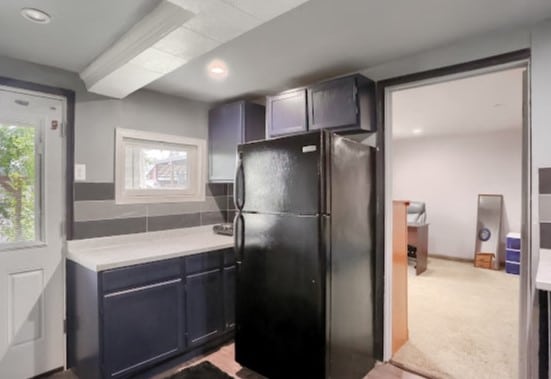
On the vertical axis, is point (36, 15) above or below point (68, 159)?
above

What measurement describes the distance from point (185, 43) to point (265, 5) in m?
0.56

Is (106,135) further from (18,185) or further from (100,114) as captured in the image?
(18,185)

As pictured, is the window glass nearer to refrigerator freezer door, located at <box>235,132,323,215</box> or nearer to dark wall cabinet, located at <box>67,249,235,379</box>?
dark wall cabinet, located at <box>67,249,235,379</box>

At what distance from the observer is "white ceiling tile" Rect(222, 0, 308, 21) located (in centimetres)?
128

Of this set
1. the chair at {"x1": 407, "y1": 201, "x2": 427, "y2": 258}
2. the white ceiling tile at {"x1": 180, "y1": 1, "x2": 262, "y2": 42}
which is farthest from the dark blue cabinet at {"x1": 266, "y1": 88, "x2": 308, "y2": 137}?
the chair at {"x1": 407, "y1": 201, "x2": 427, "y2": 258}

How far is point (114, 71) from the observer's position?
2025mm

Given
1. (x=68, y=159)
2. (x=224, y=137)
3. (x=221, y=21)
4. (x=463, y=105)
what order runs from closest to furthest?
(x=221, y=21), (x=68, y=159), (x=224, y=137), (x=463, y=105)

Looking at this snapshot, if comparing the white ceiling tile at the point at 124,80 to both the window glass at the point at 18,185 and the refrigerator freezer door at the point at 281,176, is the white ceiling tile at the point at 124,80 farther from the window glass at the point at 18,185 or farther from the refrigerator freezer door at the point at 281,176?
the refrigerator freezer door at the point at 281,176

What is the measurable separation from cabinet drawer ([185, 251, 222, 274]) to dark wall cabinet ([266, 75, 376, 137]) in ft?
3.90

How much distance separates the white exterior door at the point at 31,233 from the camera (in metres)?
2.11

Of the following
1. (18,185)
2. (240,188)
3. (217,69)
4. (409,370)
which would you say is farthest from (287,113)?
(409,370)

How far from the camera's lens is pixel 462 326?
9.86 feet

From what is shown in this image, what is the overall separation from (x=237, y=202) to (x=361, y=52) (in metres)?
1.36

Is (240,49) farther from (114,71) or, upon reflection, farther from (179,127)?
(179,127)
